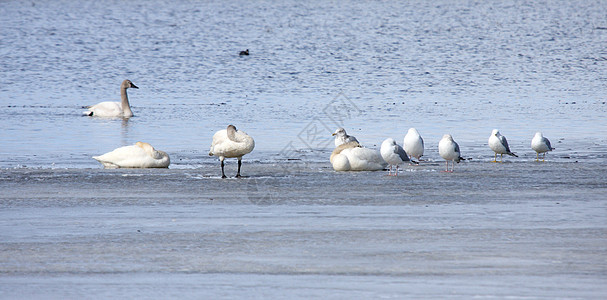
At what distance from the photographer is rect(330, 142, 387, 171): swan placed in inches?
524

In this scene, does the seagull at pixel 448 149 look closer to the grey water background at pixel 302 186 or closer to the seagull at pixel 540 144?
the grey water background at pixel 302 186

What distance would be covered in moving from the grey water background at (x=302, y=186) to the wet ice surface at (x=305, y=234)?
29 millimetres

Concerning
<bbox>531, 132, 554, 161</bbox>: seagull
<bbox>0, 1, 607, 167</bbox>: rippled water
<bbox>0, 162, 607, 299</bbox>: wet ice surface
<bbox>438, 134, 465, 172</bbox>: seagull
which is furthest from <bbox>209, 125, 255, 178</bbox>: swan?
<bbox>531, 132, 554, 161</bbox>: seagull

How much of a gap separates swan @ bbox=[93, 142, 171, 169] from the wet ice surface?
49cm

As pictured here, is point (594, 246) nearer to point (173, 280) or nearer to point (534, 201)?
point (534, 201)

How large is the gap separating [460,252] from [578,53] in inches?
1534

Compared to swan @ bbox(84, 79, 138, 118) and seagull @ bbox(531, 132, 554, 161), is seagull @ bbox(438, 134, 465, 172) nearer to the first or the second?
seagull @ bbox(531, 132, 554, 161)

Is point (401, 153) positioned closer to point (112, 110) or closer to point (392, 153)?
point (392, 153)

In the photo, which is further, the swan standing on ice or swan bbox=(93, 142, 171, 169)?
the swan standing on ice

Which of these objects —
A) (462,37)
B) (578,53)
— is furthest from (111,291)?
(462,37)

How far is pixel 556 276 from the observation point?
705 cm

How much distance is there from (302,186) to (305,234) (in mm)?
3243

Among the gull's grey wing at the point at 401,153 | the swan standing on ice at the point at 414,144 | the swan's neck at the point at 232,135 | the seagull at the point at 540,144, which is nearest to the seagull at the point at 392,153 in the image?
the gull's grey wing at the point at 401,153

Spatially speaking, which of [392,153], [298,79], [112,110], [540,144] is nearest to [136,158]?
[392,153]
